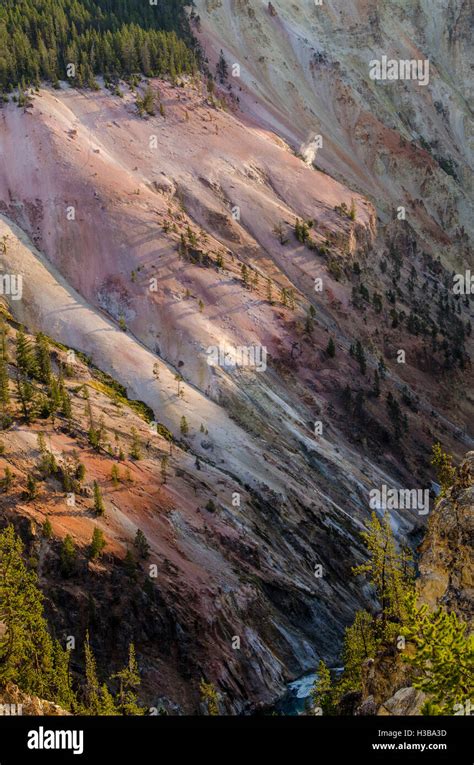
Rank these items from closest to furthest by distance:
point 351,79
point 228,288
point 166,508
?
1. point 166,508
2. point 228,288
3. point 351,79

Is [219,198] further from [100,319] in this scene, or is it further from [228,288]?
[100,319]

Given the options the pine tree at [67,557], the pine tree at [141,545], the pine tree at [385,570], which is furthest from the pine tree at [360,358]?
the pine tree at [385,570]

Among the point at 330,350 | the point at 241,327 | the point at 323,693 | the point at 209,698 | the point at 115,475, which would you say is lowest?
the point at 209,698

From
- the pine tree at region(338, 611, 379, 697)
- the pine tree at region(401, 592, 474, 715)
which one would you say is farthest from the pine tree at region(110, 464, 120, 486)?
the pine tree at region(401, 592, 474, 715)

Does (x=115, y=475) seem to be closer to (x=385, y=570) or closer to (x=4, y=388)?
(x=4, y=388)

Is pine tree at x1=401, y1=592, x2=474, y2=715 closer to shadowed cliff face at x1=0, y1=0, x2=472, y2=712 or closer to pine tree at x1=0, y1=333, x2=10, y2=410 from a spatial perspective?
shadowed cliff face at x1=0, y1=0, x2=472, y2=712

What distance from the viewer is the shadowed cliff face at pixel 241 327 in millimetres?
48656

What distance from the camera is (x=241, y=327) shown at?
75.0 metres

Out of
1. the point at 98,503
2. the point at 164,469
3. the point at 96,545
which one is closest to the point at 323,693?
the point at 96,545

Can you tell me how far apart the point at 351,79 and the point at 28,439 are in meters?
91.7

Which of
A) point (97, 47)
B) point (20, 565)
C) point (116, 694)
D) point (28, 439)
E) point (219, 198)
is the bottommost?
point (116, 694)

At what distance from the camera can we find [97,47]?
93.0m

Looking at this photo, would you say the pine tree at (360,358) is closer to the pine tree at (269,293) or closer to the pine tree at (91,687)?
the pine tree at (269,293)
